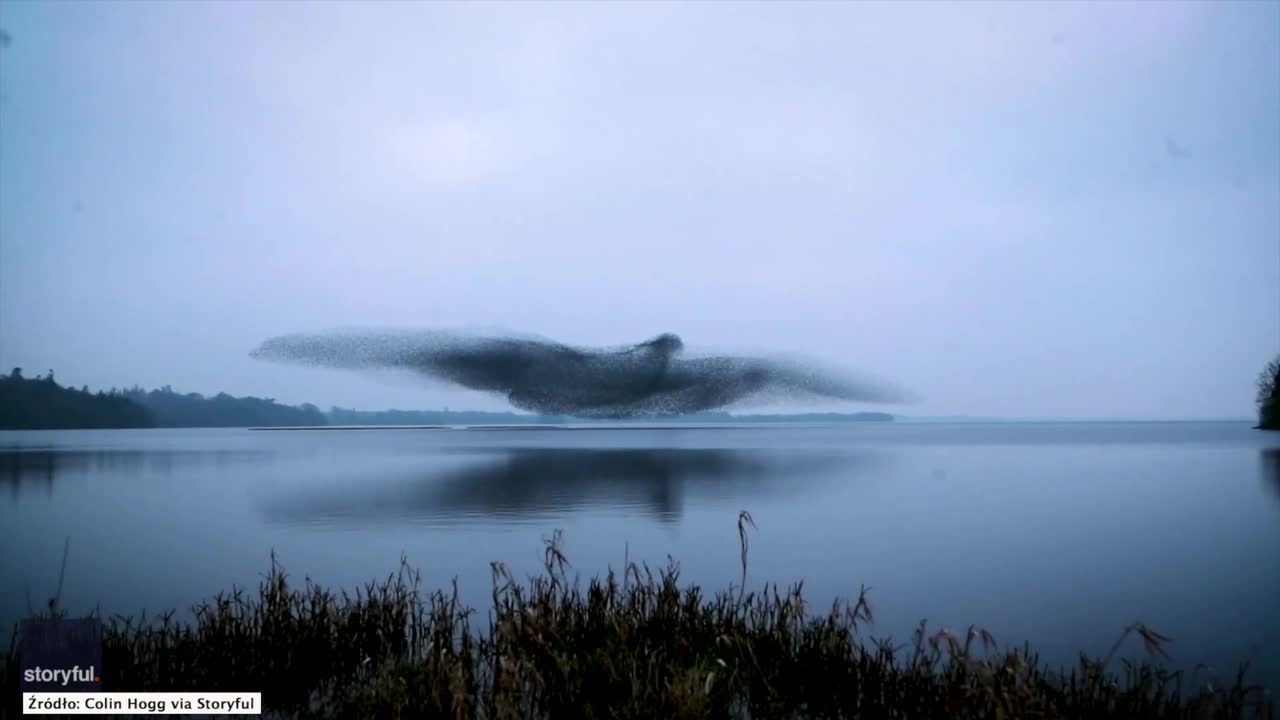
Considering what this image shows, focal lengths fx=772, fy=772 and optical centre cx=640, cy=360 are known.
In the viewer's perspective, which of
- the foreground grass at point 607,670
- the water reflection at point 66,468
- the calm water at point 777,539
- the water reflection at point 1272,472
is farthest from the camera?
the water reflection at point 66,468

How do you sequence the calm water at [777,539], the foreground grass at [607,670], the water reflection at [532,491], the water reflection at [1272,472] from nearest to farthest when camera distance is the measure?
the foreground grass at [607,670] < the calm water at [777,539] < the water reflection at [532,491] < the water reflection at [1272,472]

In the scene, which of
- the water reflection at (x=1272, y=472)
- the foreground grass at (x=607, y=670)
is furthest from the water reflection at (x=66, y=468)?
the water reflection at (x=1272, y=472)

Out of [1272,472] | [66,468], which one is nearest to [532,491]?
[66,468]

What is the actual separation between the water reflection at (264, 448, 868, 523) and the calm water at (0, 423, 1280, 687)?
20 centimetres

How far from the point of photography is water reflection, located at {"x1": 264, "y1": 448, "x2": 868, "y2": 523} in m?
22.9

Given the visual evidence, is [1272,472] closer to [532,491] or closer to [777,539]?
[777,539]

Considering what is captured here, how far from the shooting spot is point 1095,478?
35062mm

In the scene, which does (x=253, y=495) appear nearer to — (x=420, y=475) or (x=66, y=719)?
(x=420, y=475)

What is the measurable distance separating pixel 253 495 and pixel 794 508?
63.6ft

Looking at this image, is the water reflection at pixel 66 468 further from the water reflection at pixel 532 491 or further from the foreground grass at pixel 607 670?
the foreground grass at pixel 607 670

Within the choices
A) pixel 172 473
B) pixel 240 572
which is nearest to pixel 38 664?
pixel 240 572

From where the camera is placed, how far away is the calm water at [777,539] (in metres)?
11.2

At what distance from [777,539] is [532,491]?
1403 centimetres

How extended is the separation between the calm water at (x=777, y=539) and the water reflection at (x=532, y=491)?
0.67 ft
